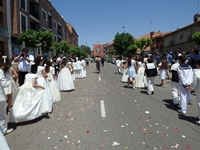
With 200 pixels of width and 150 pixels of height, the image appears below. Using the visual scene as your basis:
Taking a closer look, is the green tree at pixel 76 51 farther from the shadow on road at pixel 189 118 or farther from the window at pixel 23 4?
the shadow on road at pixel 189 118

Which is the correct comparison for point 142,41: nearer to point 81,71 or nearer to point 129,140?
point 81,71

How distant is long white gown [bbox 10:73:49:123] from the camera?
5.02 m

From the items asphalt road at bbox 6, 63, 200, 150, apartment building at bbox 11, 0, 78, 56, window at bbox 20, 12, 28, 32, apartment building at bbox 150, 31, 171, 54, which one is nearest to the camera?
asphalt road at bbox 6, 63, 200, 150

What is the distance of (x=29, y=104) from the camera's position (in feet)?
16.9

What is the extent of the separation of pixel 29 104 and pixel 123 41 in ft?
194

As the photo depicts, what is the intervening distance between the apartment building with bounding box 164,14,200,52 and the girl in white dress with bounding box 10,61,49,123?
111 feet

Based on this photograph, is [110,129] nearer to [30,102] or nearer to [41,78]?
[30,102]

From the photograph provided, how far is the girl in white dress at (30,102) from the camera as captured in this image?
16.5 ft

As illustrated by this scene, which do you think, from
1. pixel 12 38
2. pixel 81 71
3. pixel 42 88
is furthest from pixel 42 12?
pixel 42 88

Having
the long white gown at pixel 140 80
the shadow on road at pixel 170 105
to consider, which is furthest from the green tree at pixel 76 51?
the shadow on road at pixel 170 105

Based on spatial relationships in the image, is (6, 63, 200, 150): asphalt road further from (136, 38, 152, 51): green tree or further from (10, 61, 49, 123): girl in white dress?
(136, 38, 152, 51): green tree

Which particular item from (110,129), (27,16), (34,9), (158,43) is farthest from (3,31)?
(158,43)

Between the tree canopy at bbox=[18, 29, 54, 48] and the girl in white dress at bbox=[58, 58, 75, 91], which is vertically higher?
the tree canopy at bbox=[18, 29, 54, 48]

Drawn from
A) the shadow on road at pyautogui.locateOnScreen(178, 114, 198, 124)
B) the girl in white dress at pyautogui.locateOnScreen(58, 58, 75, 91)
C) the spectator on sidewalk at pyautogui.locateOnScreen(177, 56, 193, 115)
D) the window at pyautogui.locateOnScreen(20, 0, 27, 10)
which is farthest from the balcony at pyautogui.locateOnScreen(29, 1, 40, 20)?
the shadow on road at pyautogui.locateOnScreen(178, 114, 198, 124)
